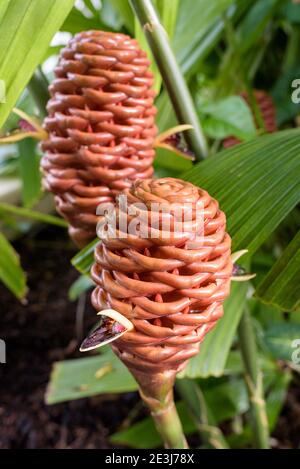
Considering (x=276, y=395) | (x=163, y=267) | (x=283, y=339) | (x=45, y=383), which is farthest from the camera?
(x=45, y=383)

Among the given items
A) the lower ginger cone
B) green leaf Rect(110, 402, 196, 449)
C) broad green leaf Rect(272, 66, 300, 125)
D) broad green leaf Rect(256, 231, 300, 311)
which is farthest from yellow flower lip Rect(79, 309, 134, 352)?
broad green leaf Rect(272, 66, 300, 125)

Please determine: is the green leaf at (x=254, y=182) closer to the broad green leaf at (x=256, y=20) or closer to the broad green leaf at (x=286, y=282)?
the broad green leaf at (x=286, y=282)

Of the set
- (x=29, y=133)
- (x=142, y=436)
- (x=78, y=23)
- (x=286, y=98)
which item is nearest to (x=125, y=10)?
(x=78, y=23)

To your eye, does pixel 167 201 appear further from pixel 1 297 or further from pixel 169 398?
pixel 1 297

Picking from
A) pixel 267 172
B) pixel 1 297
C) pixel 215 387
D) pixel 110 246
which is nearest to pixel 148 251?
pixel 110 246

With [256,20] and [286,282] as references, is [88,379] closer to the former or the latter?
[286,282]

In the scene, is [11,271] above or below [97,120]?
below
